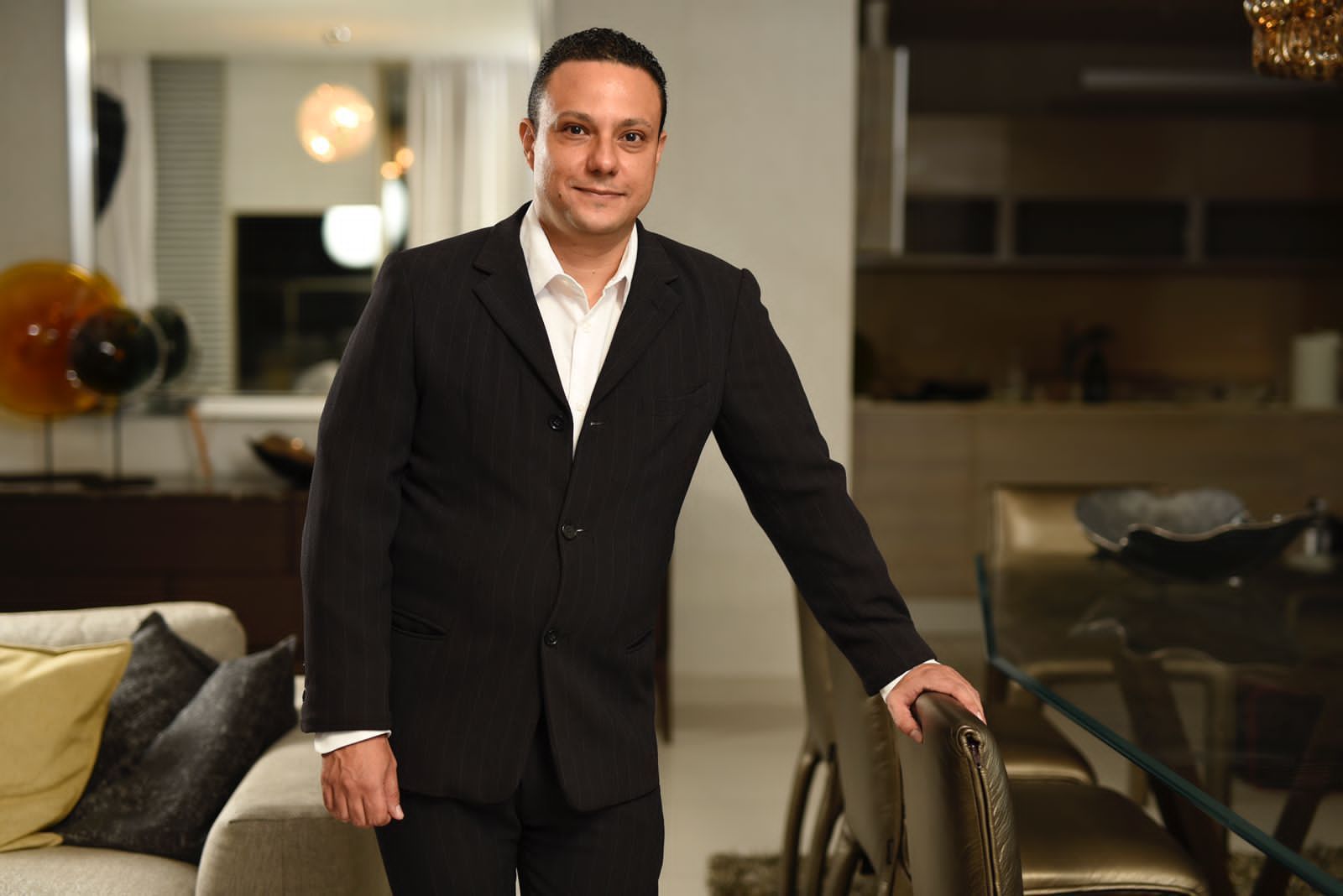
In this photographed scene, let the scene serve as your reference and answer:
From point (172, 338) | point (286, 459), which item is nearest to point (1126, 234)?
point (286, 459)

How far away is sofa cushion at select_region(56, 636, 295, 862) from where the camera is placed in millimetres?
1854

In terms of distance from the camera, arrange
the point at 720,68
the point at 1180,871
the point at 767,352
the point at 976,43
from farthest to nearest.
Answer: the point at 976,43 < the point at 720,68 < the point at 1180,871 < the point at 767,352

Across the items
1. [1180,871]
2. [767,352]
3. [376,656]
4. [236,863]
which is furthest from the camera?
[1180,871]

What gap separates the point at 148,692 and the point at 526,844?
36.2 inches

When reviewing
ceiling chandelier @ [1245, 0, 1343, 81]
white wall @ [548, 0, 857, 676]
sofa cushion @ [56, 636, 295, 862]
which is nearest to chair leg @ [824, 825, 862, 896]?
sofa cushion @ [56, 636, 295, 862]

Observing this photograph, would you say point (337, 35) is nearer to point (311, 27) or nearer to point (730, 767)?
point (311, 27)

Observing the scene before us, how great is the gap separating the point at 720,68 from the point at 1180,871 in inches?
116

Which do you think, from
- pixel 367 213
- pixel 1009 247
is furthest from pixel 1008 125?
pixel 367 213

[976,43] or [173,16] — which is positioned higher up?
[976,43]

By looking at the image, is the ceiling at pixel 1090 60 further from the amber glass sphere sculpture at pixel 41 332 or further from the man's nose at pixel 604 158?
the man's nose at pixel 604 158

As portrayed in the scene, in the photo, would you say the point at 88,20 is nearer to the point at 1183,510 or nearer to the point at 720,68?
the point at 720,68

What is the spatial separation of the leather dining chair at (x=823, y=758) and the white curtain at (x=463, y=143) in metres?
2.34

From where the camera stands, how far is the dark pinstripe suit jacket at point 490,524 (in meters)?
1.25

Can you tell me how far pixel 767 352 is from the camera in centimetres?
142
